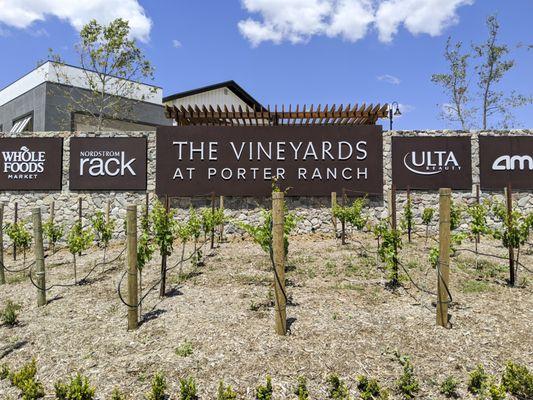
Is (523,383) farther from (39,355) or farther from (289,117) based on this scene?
(289,117)

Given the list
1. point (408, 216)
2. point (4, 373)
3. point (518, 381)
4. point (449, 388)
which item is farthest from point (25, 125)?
point (518, 381)

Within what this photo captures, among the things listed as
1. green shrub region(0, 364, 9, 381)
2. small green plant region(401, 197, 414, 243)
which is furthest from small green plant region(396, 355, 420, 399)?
small green plant region(401, 197, 414, 243)

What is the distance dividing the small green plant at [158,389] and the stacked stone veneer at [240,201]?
8.82 m

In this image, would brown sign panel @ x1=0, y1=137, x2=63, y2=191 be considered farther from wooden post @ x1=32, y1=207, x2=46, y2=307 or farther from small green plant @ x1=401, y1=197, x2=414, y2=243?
small green plant @ x1=401, y1=197, x2=414, y2=243

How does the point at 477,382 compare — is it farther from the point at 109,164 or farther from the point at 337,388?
the point at 109,164

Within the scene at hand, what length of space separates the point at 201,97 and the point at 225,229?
37.2 feet

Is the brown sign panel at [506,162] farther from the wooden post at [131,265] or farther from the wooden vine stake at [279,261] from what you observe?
the wooden post at [131,265]

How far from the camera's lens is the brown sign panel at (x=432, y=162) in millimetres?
13102

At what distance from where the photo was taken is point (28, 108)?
21.5 metres

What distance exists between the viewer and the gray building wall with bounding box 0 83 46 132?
2031 centimetres

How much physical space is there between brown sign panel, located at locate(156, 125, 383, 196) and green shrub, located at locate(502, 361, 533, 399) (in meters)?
9.09

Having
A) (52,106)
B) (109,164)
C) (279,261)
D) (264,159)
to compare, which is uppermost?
(52,106)

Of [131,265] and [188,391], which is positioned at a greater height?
[131,265]

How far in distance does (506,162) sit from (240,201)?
9.29m
